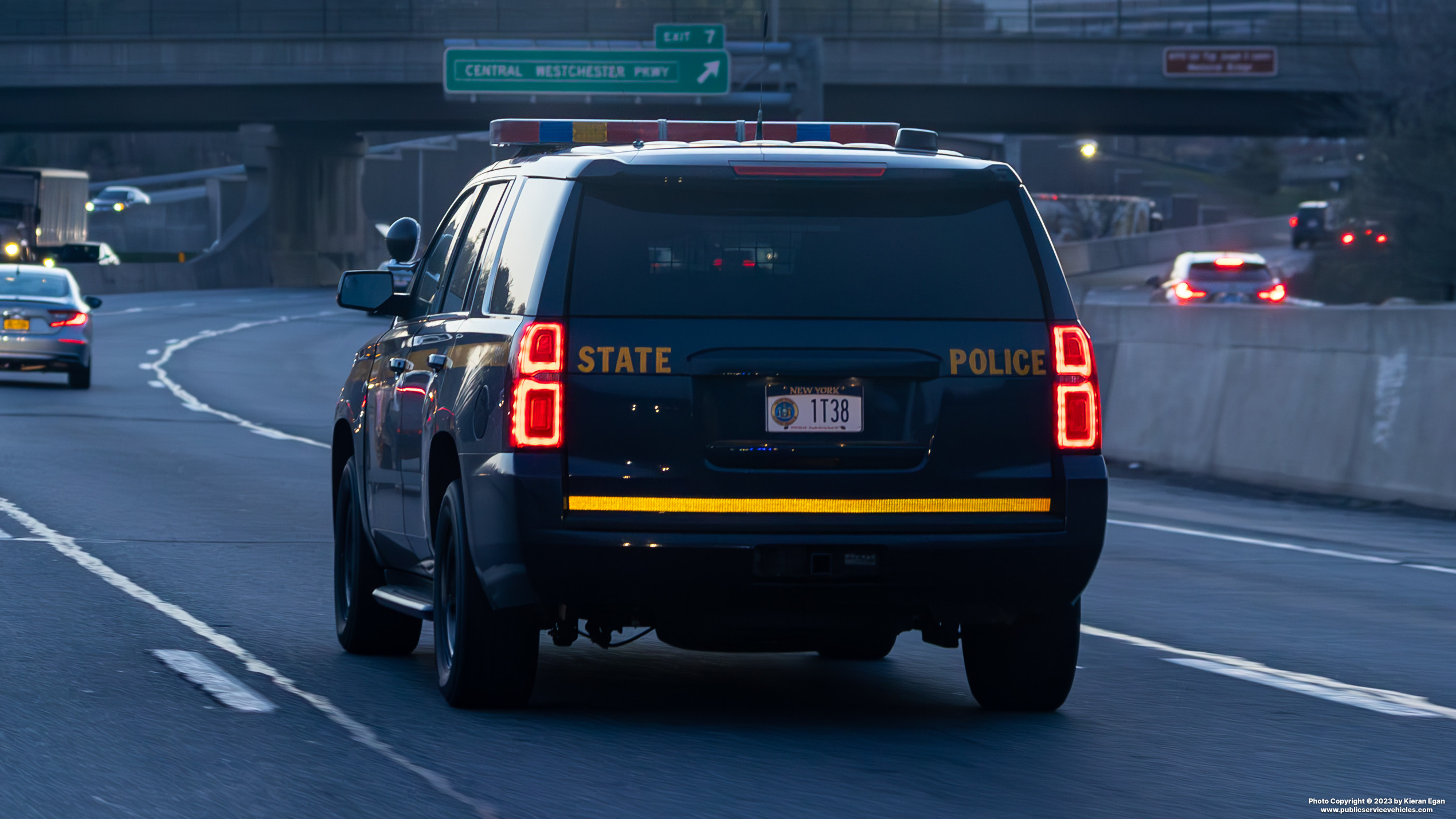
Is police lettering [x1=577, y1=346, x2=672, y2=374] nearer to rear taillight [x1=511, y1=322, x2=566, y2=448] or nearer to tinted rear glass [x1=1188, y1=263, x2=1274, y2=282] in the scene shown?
rear taillight [x1=511, y1=322, x2=566, y2=448]

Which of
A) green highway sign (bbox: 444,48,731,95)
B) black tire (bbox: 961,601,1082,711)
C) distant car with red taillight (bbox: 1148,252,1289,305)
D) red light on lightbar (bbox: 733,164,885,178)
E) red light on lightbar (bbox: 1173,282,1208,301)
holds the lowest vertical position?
red light on lightbar (bbox: 1173,282,1208,301)

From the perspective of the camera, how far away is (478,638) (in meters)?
7.30

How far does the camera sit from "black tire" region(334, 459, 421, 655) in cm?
888

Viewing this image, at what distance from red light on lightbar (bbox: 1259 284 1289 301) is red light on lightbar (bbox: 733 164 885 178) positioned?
3328cm

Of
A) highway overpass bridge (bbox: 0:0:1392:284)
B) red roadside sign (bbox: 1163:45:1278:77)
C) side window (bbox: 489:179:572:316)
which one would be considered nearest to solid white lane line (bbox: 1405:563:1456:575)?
side window (bbox: 489:179:572:316)

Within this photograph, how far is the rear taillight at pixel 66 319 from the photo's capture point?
28.7 m

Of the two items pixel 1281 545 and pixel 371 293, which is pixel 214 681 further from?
pixel 1281 545

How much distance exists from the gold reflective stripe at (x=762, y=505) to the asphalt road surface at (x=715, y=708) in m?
0.73

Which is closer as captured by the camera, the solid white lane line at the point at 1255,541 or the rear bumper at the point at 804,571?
the rear bumper at the point at 804,571

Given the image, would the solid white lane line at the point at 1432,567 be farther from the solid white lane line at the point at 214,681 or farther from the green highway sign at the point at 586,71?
the green highway sign at the point at 586,71

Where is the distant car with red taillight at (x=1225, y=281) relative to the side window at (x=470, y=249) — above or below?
below

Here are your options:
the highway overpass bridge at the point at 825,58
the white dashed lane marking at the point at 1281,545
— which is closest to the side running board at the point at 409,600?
the white dashed lane marking at the point at 1281,545

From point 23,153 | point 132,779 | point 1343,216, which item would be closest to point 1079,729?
point 132,779

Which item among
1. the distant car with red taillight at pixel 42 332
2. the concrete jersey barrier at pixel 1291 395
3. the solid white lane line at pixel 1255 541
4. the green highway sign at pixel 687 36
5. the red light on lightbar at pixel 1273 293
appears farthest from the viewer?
the green highway sign at pixel 687 36
